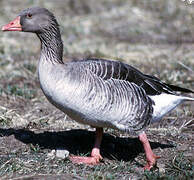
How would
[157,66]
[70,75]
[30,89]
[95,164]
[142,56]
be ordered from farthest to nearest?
[142,56], [157,66], [30,89], [95,164], [70,75]

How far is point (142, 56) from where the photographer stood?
12164 mm

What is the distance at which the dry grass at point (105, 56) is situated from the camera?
596 cm

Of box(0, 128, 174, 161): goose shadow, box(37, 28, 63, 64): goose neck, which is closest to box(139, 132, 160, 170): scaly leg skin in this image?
box(0, 128, 174, 161): goose shadow

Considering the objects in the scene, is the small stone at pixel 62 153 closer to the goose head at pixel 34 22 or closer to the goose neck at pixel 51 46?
the goose neck at pixel 51 46

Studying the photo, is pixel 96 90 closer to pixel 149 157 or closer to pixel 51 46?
pixel 51 46

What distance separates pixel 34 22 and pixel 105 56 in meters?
5.60

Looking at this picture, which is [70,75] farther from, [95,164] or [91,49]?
[91,49]

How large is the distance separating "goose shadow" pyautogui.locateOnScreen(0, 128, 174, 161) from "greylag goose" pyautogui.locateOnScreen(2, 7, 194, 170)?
45 centimetres

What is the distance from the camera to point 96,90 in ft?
19.0

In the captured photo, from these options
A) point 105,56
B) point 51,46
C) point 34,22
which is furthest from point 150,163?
point 105,56

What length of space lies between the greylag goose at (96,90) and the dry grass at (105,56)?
495 mm

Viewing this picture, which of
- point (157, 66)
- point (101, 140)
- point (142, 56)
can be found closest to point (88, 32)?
point (142, 56)

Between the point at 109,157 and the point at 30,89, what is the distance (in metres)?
3.27

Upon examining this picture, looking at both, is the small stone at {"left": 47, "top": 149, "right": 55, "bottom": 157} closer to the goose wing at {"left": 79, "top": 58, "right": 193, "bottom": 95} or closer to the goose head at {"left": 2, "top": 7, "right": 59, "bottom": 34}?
the goose wing at {"left": 79, "top": 58, "right": 193, "bottom": 95}
